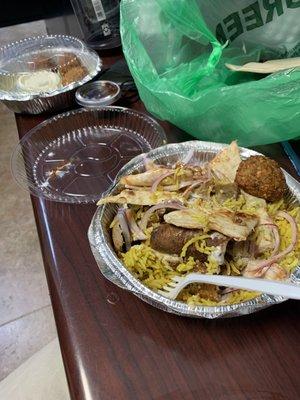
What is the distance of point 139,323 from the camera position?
56 centimetres

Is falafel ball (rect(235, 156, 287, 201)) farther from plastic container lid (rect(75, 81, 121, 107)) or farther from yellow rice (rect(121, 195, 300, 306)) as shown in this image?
plastic container lid (rect(75, 81, 121, 107))

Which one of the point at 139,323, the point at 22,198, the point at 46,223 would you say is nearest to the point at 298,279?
the point at 139,323

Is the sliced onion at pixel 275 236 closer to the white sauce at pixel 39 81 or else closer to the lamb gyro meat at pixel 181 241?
the lamb gyro meat at pixel 181 241

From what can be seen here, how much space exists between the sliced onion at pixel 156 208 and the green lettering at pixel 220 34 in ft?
1.42

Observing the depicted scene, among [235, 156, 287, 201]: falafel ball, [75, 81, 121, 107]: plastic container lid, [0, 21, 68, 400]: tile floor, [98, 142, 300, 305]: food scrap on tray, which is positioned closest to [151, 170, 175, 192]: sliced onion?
[98, 142, 300, 305]: food scrap on tray

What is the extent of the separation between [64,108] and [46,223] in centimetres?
35

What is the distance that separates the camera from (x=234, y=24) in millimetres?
841

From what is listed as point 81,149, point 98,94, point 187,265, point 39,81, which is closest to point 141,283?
point 187,265

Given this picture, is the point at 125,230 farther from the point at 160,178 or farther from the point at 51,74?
the point at 51,74

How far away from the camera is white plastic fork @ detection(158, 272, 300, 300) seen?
1.49ft

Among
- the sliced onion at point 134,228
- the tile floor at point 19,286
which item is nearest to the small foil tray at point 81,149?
the sliced onion at point 134,228

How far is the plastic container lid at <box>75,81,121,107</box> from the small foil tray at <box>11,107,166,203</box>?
3 cm

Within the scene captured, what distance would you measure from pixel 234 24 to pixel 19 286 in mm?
1030

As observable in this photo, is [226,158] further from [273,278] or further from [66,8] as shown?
[66,8]
